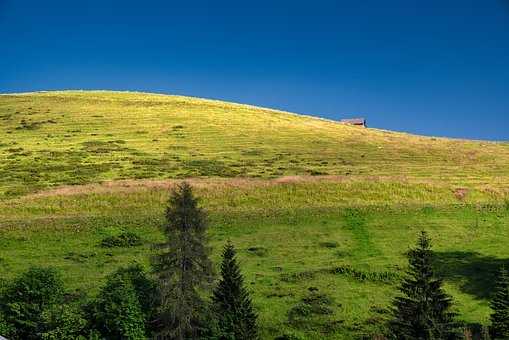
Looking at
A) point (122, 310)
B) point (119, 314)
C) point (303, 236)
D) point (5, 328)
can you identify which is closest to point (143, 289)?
point (122, 310)

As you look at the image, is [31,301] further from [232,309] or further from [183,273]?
[232,309]

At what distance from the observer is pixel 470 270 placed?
182 ft

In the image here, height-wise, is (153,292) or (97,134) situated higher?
(97,134)

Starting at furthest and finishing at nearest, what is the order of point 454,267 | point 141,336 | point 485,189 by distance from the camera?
1. point 485,189
2. point 454,267
3. point 141,336

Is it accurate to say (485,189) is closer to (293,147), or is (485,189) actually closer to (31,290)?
(293,147)

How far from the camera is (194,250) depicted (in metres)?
41.7

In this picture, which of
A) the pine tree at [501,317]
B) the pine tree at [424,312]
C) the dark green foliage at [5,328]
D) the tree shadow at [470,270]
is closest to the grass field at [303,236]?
the tree shadow at [470,270]

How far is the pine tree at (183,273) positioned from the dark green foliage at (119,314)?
5.17 ft

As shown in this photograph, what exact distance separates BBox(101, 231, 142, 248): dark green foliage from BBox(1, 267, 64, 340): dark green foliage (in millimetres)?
17698

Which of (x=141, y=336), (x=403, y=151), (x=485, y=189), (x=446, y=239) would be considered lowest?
(x=141, y=336)

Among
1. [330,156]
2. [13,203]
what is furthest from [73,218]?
[330,156]

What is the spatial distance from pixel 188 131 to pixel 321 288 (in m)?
83.8

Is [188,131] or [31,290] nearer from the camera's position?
[31,290]

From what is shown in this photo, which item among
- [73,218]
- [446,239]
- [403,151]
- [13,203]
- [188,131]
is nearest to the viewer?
[446,239]
